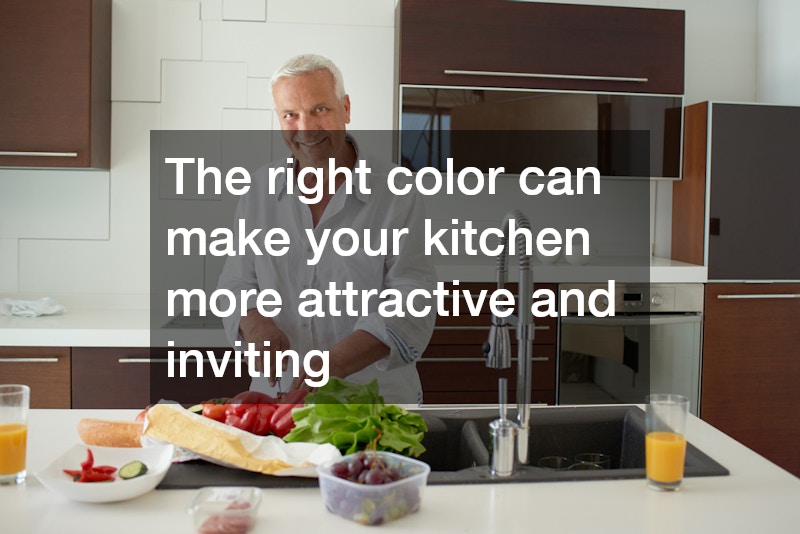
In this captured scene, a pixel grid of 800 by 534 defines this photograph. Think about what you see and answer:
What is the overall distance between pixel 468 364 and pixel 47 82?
195cm

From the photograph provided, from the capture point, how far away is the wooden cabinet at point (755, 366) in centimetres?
350

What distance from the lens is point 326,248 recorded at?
2203 mm

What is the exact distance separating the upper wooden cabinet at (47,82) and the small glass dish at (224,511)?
2369mm

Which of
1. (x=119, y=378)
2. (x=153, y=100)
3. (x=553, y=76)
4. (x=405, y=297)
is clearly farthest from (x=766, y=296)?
(x=153, y=100)

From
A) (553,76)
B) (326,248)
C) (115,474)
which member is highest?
(553,76)

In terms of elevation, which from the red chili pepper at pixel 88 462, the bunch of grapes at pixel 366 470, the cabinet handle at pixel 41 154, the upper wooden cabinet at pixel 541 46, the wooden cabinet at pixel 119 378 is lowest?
the wooden cabinet at pixel 119 378

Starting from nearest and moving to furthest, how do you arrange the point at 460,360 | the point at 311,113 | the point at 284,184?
the point at 311,113, the point at 284,184, the point at 460,360

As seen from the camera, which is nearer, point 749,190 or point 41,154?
point 41,154

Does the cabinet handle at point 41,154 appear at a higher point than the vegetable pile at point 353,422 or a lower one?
higher

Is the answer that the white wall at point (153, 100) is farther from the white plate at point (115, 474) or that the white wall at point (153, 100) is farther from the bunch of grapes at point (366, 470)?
the bunch of grapes at point (366, 470)

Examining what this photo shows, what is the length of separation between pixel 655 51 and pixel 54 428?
2.82 metres

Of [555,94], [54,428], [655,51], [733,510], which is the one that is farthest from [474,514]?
[655,51]

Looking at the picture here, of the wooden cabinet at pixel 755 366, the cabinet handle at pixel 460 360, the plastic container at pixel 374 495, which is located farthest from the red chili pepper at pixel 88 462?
the wooden cabinet at pixel 755 366

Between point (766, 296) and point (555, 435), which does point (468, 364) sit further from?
point (555, 435)
